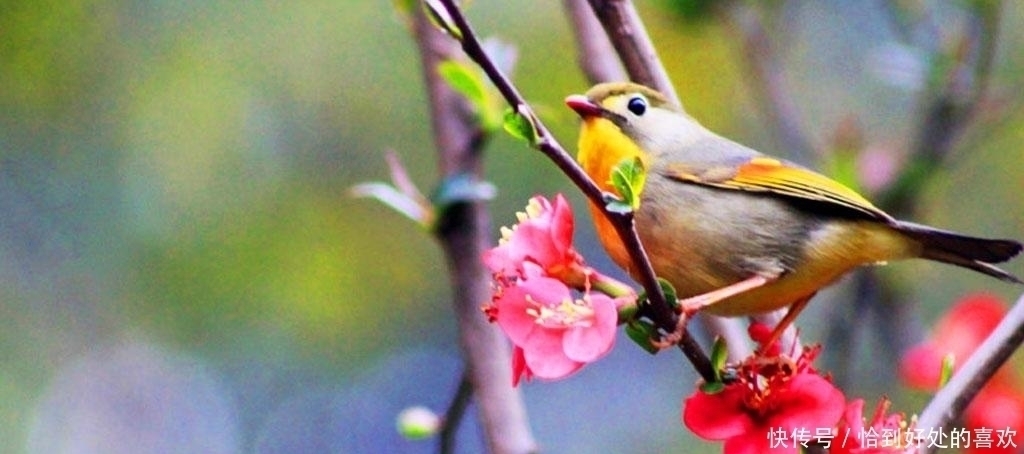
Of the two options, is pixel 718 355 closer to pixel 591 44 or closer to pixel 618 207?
pixel 618 207

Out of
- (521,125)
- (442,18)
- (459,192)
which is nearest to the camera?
(521,125)

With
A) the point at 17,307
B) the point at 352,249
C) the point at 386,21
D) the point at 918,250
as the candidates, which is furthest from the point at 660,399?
the point at 918,250

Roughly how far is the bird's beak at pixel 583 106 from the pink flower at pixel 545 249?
379 millimetres

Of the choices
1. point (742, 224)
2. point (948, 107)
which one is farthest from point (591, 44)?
point (948, 107)

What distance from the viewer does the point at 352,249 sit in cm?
509

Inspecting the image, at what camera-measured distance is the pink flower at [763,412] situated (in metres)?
1.64

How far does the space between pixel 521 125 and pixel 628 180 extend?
152 mm

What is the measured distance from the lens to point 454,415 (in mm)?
2186

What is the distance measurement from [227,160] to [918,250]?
350 cm

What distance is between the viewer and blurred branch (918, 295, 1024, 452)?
173 centimetres

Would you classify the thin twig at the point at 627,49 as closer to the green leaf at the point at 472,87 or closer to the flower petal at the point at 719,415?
the green leaf at the point at 472,87

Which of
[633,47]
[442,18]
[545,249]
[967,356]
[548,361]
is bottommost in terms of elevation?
[967,356]

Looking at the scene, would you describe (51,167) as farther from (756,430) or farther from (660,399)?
(756,430)

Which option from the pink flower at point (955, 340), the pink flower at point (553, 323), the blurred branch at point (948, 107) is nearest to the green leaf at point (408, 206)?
the pink flower at point (553, 323)
